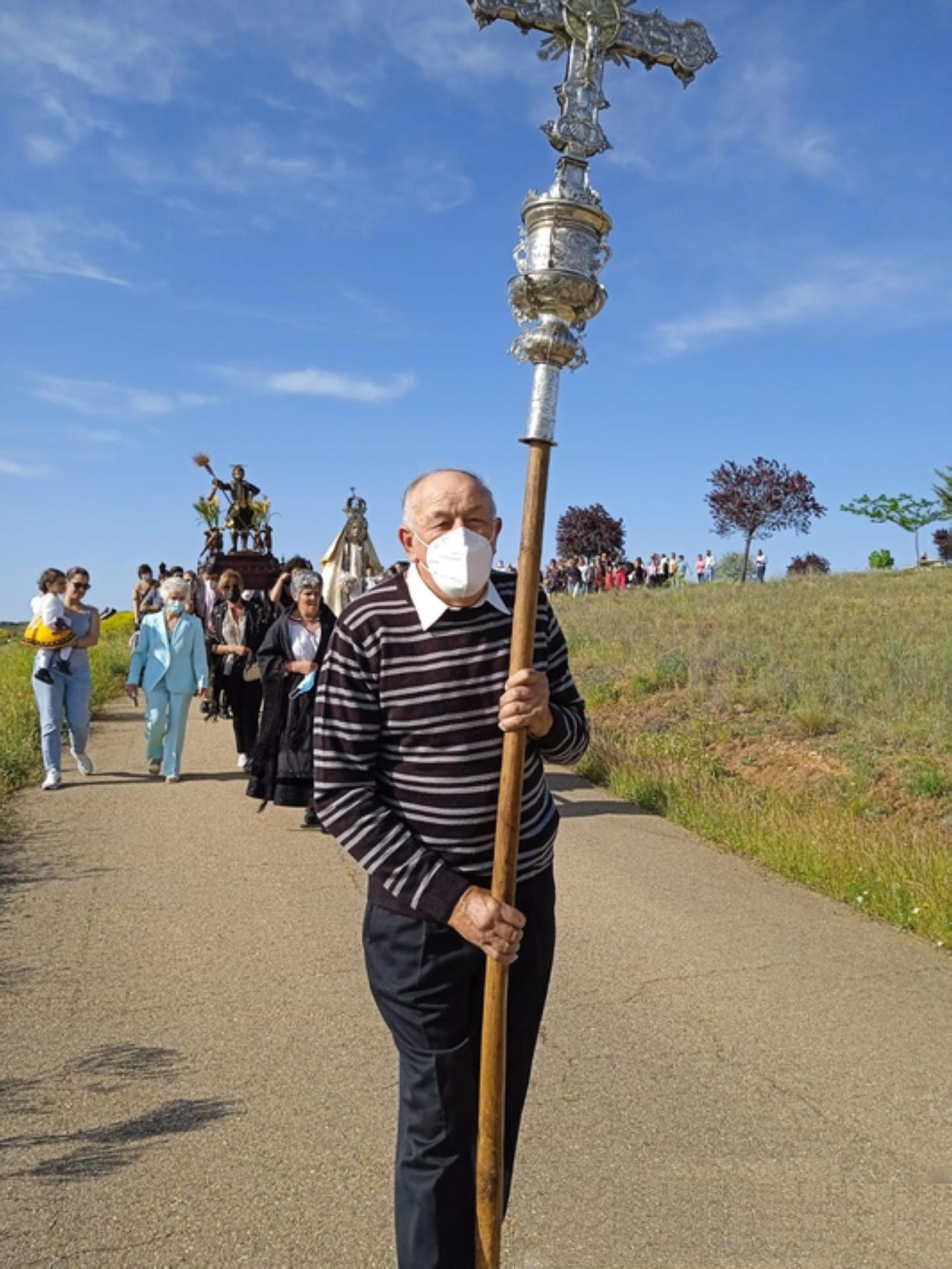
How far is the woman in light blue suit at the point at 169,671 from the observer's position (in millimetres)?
11039

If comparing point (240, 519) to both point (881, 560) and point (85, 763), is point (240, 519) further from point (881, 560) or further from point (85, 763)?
point (881, 560)

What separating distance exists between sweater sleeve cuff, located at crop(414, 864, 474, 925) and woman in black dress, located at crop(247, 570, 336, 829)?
6219mm

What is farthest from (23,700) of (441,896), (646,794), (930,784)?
(441,896)

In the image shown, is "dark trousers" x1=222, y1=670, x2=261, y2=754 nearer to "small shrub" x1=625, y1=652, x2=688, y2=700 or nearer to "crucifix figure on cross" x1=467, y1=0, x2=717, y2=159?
"small shrub" x1=625, y1=652, x2=688, y2=700

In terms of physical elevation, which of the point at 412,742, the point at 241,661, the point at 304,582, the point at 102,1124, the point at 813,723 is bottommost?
the point at 102,1124

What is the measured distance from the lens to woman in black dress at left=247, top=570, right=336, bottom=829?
29.0 ft

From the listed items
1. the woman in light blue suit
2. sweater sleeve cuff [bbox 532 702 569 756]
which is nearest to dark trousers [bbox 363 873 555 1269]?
sweater sleeve cuff [bbox 532 702 569 756]

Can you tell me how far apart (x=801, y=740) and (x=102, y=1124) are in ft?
32.1

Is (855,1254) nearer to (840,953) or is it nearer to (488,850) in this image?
(488,850)

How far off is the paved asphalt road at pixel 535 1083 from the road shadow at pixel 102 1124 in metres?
0.01

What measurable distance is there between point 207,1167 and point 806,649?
52.7ft

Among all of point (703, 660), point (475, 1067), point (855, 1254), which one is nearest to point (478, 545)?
point (475, 1067)

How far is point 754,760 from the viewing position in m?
12.1

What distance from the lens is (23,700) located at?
1491cm
